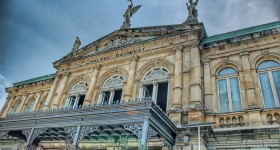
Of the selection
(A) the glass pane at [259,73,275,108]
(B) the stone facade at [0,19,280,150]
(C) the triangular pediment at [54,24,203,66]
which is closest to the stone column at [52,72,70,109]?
(B) the stone facade at [0,19,280,150]

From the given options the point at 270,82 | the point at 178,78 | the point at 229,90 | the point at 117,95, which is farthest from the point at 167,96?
the point at 270,82

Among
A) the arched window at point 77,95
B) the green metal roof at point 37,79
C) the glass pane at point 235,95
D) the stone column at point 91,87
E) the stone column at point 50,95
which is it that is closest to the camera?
the glass pane at point 235,95

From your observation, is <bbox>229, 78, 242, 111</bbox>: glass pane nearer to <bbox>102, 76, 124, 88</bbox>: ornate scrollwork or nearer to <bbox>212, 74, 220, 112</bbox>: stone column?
<bbox>212, 74, 220, 112</bbox>: stone column

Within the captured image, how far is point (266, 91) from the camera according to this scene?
1040 centimetres

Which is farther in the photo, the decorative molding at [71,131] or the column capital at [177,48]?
the column capital at [177,48]

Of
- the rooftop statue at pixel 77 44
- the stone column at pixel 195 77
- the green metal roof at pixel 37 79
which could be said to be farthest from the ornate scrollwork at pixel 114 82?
the green metal roof at pixel 37 79

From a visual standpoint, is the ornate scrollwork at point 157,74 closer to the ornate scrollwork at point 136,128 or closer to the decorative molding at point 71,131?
the ornate scrollwork at point 136,128

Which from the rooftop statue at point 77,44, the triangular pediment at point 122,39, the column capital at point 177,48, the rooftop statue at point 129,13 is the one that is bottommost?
the column capital at point 177,48

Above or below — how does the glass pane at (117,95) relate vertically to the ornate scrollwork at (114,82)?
A: below

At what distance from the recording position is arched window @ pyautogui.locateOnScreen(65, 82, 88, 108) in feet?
50.9

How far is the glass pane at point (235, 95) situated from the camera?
10570 millimetres

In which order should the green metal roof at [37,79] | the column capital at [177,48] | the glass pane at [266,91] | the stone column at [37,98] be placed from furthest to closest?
the green metal roof at [37,79] < the stone column at [37,98] < the column capital at [177,48] < the glass pane at [266,91]

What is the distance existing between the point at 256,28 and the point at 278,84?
3.37m

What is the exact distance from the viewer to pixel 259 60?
36.7 ft
